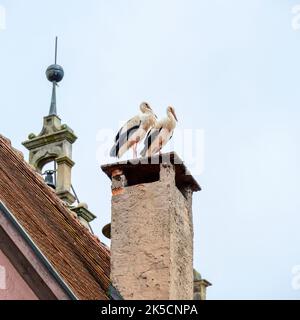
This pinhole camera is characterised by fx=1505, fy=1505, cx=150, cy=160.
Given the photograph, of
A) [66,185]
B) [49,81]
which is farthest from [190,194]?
[49,81]

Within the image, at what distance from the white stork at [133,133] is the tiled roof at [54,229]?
1.13 metres

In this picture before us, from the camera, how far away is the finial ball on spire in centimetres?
2583

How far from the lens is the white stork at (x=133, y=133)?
16.4m

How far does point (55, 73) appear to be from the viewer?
25.9 metres

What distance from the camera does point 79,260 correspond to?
1645 centimetres

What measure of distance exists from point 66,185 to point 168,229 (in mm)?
7705

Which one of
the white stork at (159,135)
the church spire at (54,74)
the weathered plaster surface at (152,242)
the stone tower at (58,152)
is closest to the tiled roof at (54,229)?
the weathered plaster surface at (152,242)

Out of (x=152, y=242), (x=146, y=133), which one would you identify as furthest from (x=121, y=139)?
(x=152, y=242)

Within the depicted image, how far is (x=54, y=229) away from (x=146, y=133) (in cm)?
149

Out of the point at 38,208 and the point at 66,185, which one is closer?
the point at 38,208

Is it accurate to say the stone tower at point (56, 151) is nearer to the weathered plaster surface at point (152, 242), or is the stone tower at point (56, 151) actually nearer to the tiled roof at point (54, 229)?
the tiled roof at point (54, 229)
